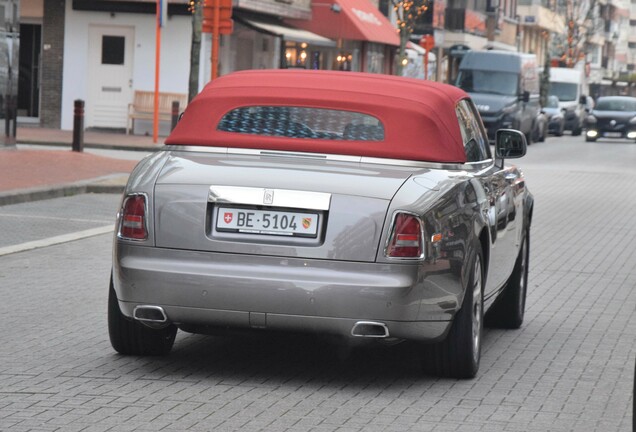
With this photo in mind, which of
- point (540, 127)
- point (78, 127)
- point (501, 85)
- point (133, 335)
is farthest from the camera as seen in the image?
point (540, 127)

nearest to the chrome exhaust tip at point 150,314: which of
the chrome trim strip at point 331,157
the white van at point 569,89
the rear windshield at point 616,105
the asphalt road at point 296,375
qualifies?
the asphalt road at point 296,375

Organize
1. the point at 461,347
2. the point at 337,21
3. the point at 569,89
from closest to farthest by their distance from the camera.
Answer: the point at 461,347, the point at 337,21, the point at 569,89

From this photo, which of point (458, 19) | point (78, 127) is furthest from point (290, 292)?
point (458, 19)

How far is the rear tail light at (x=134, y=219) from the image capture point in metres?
7.04

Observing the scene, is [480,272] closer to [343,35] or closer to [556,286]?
[556,286]

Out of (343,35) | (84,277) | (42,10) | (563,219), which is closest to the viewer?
(84,277)

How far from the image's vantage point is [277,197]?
22.4ft

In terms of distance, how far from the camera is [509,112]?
43344 mm

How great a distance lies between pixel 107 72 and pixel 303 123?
110 feet

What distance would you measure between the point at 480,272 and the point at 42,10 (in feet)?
111

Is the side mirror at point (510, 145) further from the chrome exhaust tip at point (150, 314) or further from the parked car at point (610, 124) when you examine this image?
the parked car at point (610, 124)

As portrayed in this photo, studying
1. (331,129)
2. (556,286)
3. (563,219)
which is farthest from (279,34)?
(331,129)

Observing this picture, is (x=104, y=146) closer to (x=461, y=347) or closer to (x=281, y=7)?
(x=281, y=7)

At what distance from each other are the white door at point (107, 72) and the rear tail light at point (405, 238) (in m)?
33.9
